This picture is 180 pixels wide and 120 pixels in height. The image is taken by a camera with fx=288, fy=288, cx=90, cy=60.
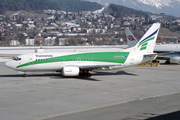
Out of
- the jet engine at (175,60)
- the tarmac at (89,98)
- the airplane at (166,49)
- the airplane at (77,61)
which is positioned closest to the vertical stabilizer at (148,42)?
the airplane at (77,61)

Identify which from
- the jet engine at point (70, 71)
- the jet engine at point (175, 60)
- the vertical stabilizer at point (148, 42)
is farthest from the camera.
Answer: the jet engine at point (175, 60)

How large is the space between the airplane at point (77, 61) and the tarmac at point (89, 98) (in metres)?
1.57

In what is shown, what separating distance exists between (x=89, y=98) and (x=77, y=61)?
13.5 metres

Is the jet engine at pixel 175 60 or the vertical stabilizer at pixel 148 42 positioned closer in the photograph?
the vertical stabilizer at pixel 148 42

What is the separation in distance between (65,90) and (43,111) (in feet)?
27.7

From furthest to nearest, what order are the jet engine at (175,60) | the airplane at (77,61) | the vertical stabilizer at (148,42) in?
the jet engine at (175,60)
the vertical stabilizer at (148,42)
the airplane at (77,61)

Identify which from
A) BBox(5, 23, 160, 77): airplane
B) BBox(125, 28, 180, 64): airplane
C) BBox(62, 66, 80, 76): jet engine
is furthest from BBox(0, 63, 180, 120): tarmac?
BBox(125, 28, 180, 64): airplane

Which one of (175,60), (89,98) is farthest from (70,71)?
(175,60)

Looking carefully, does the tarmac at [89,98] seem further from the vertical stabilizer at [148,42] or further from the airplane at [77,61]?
the vertical stabilizer at [148,42]

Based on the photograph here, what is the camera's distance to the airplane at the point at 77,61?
120 ft

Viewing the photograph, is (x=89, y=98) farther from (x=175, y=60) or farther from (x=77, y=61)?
(x=175, y=60)

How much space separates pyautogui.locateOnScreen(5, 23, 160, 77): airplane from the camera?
36594 mm

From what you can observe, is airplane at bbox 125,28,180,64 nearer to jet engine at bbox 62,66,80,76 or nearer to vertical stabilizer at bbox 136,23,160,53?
vertical stabilizer at bbox 136,23,160,53

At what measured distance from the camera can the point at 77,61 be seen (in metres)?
37.4
